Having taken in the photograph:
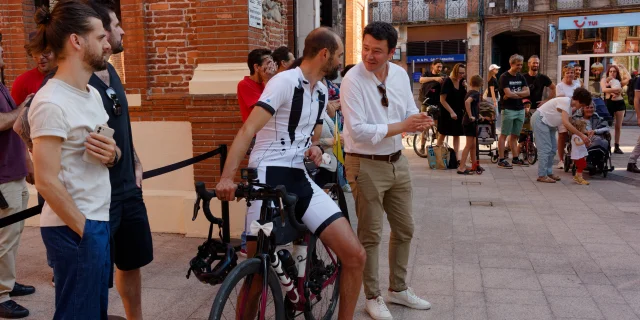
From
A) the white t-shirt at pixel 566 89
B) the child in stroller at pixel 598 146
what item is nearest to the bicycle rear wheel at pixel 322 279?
the child in stroller at pixel 598 146

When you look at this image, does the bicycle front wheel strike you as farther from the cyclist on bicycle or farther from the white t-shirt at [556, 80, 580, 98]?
the white t-shirt at [556, 80, 580, 98]

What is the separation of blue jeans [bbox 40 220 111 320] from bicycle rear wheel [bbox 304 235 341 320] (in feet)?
4.63

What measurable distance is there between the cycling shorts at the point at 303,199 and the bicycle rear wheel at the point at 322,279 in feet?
0.92

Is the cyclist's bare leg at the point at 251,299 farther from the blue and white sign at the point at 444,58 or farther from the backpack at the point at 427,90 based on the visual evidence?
the blue and white sign at the point at 444,58

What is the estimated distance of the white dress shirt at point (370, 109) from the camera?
3791 millimetres

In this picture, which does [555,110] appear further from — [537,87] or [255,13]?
[255,13]

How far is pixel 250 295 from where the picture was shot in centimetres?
289

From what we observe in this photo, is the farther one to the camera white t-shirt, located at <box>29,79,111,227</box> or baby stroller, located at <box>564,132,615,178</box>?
baby stroller, located at <box>564,132,615,178</box>

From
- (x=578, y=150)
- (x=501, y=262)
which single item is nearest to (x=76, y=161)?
(x=501, y=262)

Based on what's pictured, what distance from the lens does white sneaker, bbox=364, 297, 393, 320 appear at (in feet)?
13.3

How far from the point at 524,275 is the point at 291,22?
4983 millimetres

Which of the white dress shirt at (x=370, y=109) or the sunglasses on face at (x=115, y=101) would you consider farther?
the white dress shirt at (x=370, y=109)

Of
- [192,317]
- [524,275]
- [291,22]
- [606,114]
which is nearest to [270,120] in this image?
[192,317]

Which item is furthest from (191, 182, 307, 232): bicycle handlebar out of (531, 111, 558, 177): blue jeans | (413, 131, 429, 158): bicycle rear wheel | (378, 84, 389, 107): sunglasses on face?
(413, 131, 429, 158): bicycle rear wheel
